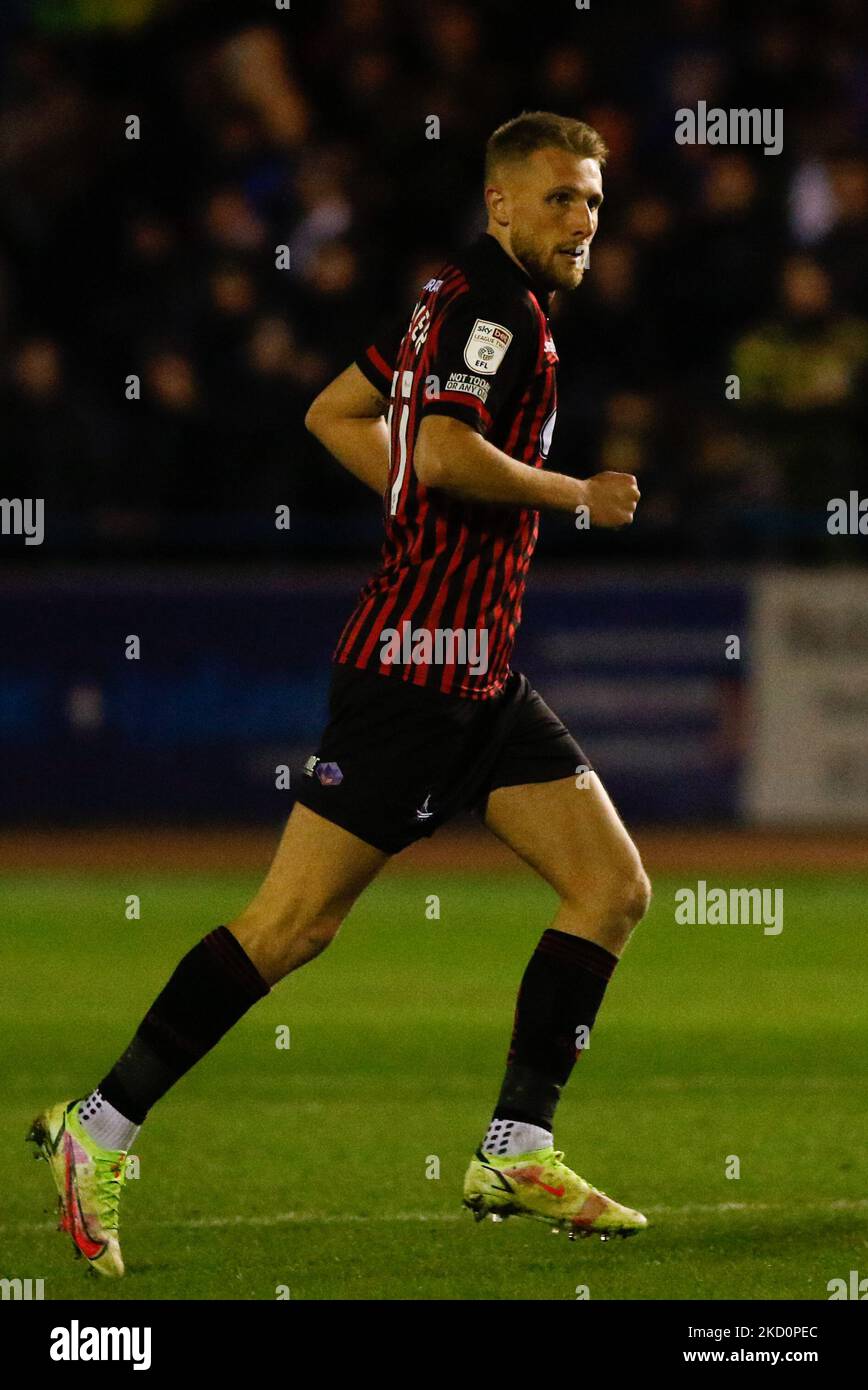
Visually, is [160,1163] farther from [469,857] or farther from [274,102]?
[274,102]

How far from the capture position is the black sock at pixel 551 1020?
18.9 feet

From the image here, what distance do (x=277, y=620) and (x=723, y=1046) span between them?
684cm

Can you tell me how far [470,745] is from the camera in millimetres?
5688

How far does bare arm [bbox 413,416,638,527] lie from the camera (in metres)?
5.24

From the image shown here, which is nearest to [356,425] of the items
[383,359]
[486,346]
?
[383,359]

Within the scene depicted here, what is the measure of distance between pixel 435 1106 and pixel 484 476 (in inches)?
112

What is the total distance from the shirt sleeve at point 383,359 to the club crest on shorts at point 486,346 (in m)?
0.61

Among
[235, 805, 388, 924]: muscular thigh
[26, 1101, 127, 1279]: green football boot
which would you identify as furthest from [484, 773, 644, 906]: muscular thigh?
[26, 1101, 127, 1279]: green football boot

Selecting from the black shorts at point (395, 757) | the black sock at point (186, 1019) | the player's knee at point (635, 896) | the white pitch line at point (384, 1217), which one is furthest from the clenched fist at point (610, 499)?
the white pitch line at point (384, 1217)

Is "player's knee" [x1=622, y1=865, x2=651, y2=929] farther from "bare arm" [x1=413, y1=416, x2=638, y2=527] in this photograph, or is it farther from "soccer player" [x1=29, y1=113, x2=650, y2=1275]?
"bare arm" [x1=413, y1=416, x2=638, y2=527]

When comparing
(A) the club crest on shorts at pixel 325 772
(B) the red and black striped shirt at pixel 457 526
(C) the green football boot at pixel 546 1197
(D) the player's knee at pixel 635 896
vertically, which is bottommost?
(C) the green football boot at pixel 546 1197

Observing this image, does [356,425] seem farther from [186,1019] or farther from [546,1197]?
[546,1197]

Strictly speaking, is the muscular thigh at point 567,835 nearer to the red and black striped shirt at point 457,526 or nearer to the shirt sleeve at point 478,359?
the red and black striped shirt at point 457,526

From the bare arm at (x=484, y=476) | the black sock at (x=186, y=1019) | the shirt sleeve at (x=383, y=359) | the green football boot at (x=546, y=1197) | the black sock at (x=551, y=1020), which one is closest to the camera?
the bare arm at (x=484, y=476)
